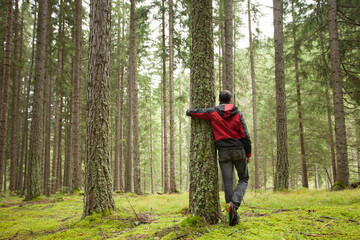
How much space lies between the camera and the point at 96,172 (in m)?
4.85

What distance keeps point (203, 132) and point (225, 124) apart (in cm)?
42

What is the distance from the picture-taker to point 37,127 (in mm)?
9188

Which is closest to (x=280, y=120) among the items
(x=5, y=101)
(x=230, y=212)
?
(x=230, y=212)

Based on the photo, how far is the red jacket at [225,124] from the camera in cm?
367

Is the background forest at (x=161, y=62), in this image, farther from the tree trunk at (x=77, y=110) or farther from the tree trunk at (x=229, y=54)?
the tree trunk at (x=229, y=54)

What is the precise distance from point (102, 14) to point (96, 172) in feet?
13.2

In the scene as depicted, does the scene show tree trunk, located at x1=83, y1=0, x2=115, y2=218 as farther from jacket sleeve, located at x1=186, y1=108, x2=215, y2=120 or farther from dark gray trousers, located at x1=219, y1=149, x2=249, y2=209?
dark gray trousers, located at x1=219, y1=149, x2=249, y2=209

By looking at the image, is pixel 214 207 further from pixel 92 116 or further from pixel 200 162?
pixel 92 116

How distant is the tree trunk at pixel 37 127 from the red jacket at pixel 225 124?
847cm

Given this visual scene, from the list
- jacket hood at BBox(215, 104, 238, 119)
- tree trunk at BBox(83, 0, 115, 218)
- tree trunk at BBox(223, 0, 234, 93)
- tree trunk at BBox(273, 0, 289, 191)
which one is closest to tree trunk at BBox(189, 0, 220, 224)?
jacket hood at BBox(215, 104, 238, 119)

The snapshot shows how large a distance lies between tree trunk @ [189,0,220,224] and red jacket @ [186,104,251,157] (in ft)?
0.45

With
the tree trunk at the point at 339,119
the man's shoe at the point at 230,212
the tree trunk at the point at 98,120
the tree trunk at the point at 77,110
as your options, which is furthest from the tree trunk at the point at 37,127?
the tree trunk at the point at 339,119

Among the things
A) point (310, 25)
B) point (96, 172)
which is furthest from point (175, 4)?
point (96, 172)

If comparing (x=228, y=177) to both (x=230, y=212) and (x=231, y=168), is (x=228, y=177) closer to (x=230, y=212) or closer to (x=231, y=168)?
(x=231, y=168)
